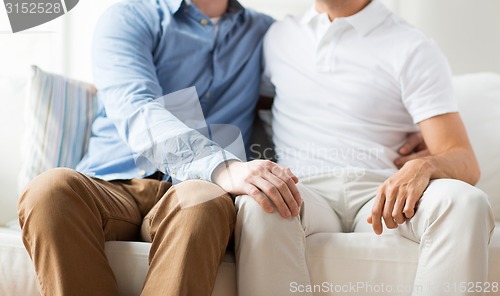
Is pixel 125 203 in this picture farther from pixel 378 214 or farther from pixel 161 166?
pixel 378 214

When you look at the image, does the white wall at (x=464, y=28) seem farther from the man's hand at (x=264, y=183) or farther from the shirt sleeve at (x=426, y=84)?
Result: the man's hand at (x=264, y=183)

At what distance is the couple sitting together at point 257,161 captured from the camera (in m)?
1.25

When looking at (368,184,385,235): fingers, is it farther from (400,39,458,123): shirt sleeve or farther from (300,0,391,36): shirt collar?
(300,0,391,36): shirt collar

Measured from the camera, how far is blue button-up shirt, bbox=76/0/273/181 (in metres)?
1.60

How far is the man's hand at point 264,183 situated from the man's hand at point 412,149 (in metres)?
0.47

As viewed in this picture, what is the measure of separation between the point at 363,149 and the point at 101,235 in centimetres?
74

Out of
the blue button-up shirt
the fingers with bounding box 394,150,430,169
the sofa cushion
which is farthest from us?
the sofa cushion

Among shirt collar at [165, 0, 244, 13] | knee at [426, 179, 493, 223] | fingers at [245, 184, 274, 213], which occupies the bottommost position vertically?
fingers at [245, 184, 274, 213]

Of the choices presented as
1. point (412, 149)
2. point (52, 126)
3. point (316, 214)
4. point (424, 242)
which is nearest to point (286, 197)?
point (316, 214)

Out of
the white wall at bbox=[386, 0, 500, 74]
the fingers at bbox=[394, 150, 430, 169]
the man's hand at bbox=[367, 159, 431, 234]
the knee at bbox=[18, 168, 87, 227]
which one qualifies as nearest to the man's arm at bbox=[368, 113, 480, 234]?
the man's hand at bbox=[367, 159, 431, 234]

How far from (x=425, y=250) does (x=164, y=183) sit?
2.09 feet

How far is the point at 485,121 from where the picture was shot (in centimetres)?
191

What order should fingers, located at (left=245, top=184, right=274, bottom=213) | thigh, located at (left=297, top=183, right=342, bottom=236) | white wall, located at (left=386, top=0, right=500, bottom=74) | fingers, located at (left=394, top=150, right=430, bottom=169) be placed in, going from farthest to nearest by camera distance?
white wall, located at (left=386, top=0, right=500, bottom=74) < fingers, located at (left=394, top=150, right=430, bottom=169) < thigh, located at (left=297, top=183, right=342, bottom=236) < fingers, located at (left=245, top=184, right=274, bottom=213)

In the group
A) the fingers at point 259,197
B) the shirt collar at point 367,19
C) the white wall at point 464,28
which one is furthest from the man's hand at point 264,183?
the white wall at point 464,28
